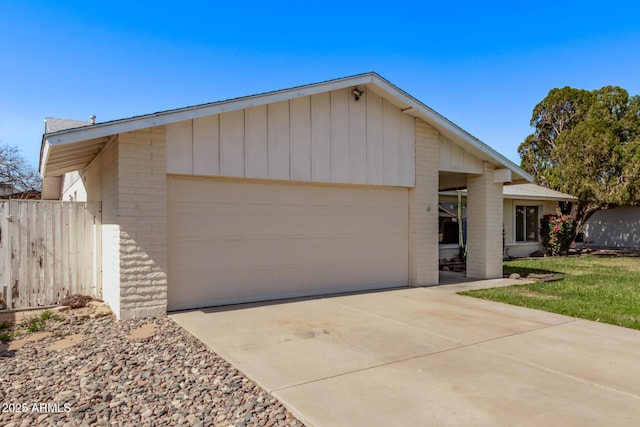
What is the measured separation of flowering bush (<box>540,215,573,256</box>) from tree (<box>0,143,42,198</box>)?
82.9 ft

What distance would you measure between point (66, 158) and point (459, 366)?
7.98 metres

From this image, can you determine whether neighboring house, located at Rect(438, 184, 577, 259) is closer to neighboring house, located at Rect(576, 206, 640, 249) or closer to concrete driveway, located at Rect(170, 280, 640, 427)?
neighboring house, located at Rect(576, 206, 640, 249)

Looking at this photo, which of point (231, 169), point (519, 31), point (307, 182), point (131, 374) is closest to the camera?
point (131, 374)

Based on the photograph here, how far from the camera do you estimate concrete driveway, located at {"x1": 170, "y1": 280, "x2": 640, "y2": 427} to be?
3.19m

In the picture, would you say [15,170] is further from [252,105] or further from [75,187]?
[252,105]

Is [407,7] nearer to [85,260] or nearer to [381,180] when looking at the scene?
[381,180]

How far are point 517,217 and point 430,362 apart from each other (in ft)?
51.5

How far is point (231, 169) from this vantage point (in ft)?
23.2

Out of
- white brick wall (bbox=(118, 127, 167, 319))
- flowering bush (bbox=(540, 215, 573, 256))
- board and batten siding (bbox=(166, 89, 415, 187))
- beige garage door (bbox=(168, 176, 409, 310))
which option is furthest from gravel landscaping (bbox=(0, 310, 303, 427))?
flowering bush (bbox=(540, 215, 573, 256))

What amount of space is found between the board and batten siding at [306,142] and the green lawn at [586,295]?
3.30 meters

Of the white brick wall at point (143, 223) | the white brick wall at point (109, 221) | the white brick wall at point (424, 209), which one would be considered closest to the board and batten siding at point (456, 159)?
the white brick wall at point (424, 209)

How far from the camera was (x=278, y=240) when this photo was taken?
25.6 feet

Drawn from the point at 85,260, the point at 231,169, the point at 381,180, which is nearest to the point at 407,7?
the point at 381,180

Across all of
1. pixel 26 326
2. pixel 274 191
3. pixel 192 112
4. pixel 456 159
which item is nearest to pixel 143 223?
pixel 192 112
